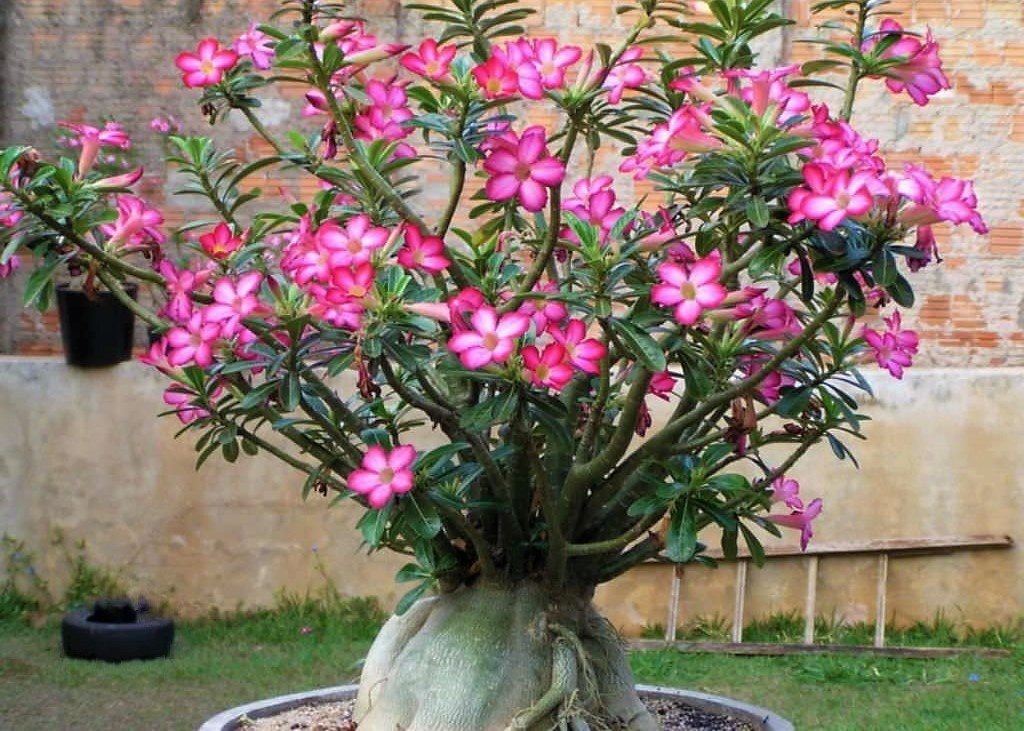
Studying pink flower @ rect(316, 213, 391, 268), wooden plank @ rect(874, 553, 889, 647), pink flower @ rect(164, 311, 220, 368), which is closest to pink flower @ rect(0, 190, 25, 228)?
pink flower @ rect(164, 311, 220, 368)

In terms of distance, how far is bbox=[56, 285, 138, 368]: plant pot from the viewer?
217 inches

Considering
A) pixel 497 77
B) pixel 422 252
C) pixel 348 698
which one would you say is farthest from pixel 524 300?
pixel 348 698

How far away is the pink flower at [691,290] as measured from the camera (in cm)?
169

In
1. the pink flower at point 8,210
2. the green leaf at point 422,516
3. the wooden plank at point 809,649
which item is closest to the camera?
the pink flower at point 8,210

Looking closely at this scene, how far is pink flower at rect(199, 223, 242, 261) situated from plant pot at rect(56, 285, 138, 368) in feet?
11.9

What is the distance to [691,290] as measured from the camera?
1.71m

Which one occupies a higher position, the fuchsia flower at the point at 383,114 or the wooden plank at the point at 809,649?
the fuchsia flower at the point at 383,114

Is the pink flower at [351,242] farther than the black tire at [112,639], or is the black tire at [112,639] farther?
the black tire at [112,639]

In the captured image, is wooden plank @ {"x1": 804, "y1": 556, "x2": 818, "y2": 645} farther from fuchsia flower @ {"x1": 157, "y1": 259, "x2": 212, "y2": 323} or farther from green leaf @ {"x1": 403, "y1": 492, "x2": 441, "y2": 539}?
fuchsia flower @ {"x1": 157, "y1": 259, "x2": 212, "y2": 323}

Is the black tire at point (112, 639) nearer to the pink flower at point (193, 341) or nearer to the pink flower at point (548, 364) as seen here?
the pink flower at point (193, 341)

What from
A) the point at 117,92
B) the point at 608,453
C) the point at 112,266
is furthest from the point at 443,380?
the point at 117,92

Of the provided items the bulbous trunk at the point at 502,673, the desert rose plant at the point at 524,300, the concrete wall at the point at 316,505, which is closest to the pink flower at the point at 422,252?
the desert rose plant at the point at 524,300

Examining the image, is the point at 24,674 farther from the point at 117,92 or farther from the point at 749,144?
the point at 749,144

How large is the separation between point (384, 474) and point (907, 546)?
3986mm
